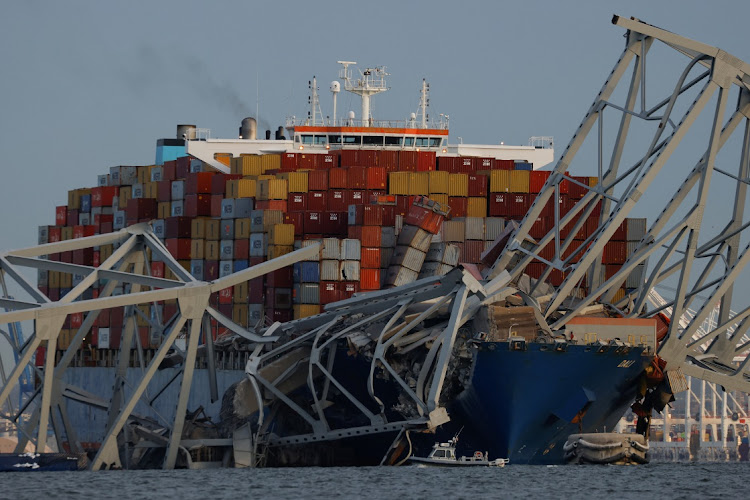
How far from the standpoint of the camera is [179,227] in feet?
277

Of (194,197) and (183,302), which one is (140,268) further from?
(194,197)

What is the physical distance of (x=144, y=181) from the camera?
308ft

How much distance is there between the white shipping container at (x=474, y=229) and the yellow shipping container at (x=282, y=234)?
27.4 ft

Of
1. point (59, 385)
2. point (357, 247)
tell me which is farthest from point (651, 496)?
point (357, 247)

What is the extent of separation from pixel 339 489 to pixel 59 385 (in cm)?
1500

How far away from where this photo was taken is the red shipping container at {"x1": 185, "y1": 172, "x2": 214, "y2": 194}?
85381mm

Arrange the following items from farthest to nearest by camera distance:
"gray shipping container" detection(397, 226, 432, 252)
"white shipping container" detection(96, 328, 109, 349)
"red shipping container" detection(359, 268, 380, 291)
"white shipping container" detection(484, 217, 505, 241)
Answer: "white shipping container" detection(96, 328, 109, 349)
"white shipping container" detection(484, 217, 505, 241)
"red shipping container" detection(359, 268, 380, 291)
"gray shipping container" detection(397, 226, 432, 252)

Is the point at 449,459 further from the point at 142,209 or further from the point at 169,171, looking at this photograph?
the point at 169,171

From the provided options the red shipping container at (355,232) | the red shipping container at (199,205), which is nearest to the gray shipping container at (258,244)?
the red shipping container at (355,232)

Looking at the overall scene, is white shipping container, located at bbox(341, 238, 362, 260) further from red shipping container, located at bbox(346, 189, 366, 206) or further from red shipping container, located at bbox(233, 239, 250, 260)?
red shipping container, located at bbox(233, 239, 250, 260)

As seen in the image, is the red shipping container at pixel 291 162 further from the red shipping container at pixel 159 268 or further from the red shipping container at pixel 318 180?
the red shipping container at pixel 159 268

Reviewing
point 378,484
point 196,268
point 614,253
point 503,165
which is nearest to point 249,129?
point 196,268

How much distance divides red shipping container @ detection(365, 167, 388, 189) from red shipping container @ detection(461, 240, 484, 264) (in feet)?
20.8

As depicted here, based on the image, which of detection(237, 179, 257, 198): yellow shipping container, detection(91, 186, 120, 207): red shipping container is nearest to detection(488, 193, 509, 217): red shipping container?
detection(237, 179, 257, 198): yellow shipping container
